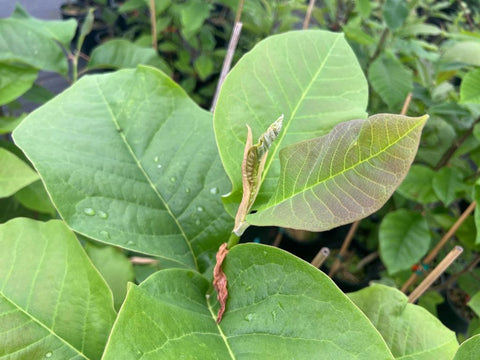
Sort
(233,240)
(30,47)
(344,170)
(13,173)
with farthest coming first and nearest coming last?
(30,47)
(13,173)
(233,240)
(344,170)

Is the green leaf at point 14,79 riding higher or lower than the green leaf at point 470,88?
lower

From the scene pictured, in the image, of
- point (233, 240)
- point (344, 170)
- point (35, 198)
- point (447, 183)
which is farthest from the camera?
point (447, 183)

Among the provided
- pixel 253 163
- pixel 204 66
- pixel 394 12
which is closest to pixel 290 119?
pixel 253 163

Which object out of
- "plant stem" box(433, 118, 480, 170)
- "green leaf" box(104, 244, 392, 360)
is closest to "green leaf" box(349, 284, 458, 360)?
"green leaf" box(104, 244, 392, 360)

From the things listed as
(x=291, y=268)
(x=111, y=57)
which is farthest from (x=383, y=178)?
(x=111, y=57)

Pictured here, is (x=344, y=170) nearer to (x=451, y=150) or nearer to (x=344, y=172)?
(x=344, y=172)

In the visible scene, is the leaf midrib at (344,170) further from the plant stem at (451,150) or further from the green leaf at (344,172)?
the plant stem at (451,150)

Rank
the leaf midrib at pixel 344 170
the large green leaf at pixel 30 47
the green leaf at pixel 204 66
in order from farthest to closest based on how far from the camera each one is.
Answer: the green leaf at pixel 204 66 < the large green leaf at pixel 30 47 < the leaf midrib at pixel 344 170

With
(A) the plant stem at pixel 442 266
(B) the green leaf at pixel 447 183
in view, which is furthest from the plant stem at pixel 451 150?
(A) the plant stem at pixel 442 266
